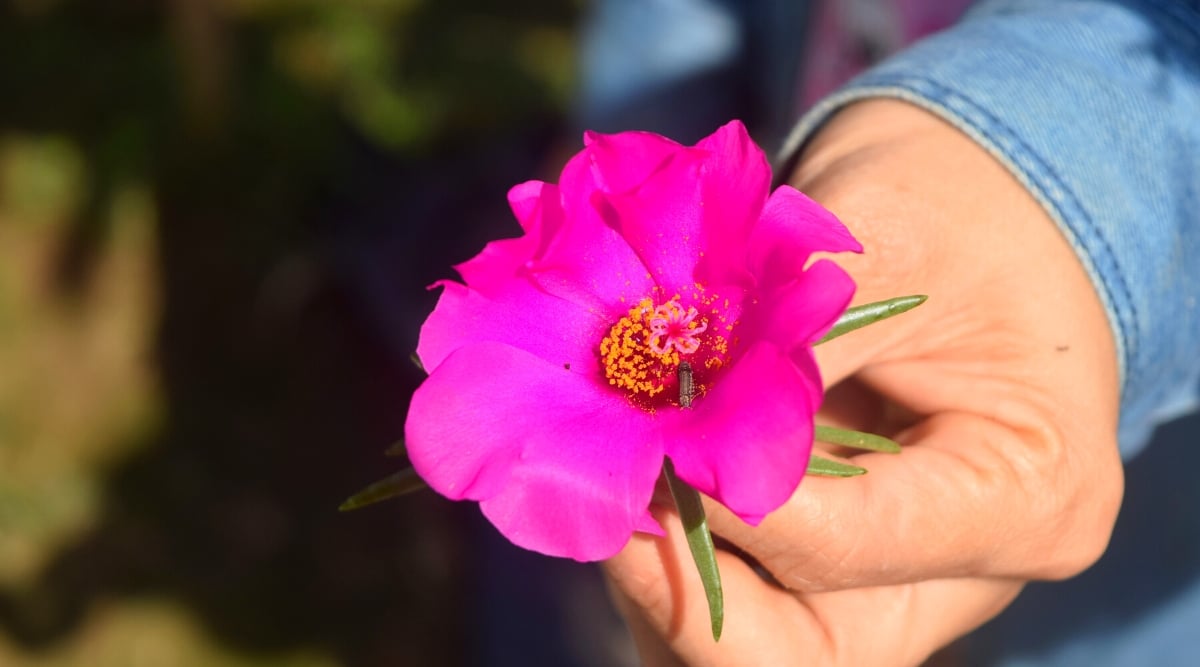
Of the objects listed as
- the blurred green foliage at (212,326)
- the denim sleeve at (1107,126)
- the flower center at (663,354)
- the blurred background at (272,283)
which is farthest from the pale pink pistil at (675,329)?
the blurred green foliage at (212,326)

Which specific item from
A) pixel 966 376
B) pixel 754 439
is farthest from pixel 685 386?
pixel 966 376

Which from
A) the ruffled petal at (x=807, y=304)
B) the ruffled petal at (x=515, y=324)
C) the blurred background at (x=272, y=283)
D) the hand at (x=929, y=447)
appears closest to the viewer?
the ruffled petal at (x=807, y=304)

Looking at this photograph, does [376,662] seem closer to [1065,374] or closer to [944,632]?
[944,632]

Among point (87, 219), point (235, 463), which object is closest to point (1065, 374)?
point (235, 463)

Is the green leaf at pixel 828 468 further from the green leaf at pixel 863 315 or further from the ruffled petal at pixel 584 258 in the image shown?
the ruffled petal at pixel 584 258

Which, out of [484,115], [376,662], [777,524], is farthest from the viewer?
[484,115]

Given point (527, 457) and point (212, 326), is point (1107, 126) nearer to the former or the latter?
point (527, 457)

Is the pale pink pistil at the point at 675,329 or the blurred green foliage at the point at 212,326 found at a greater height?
the pale pink pistil at the point at 675,329
